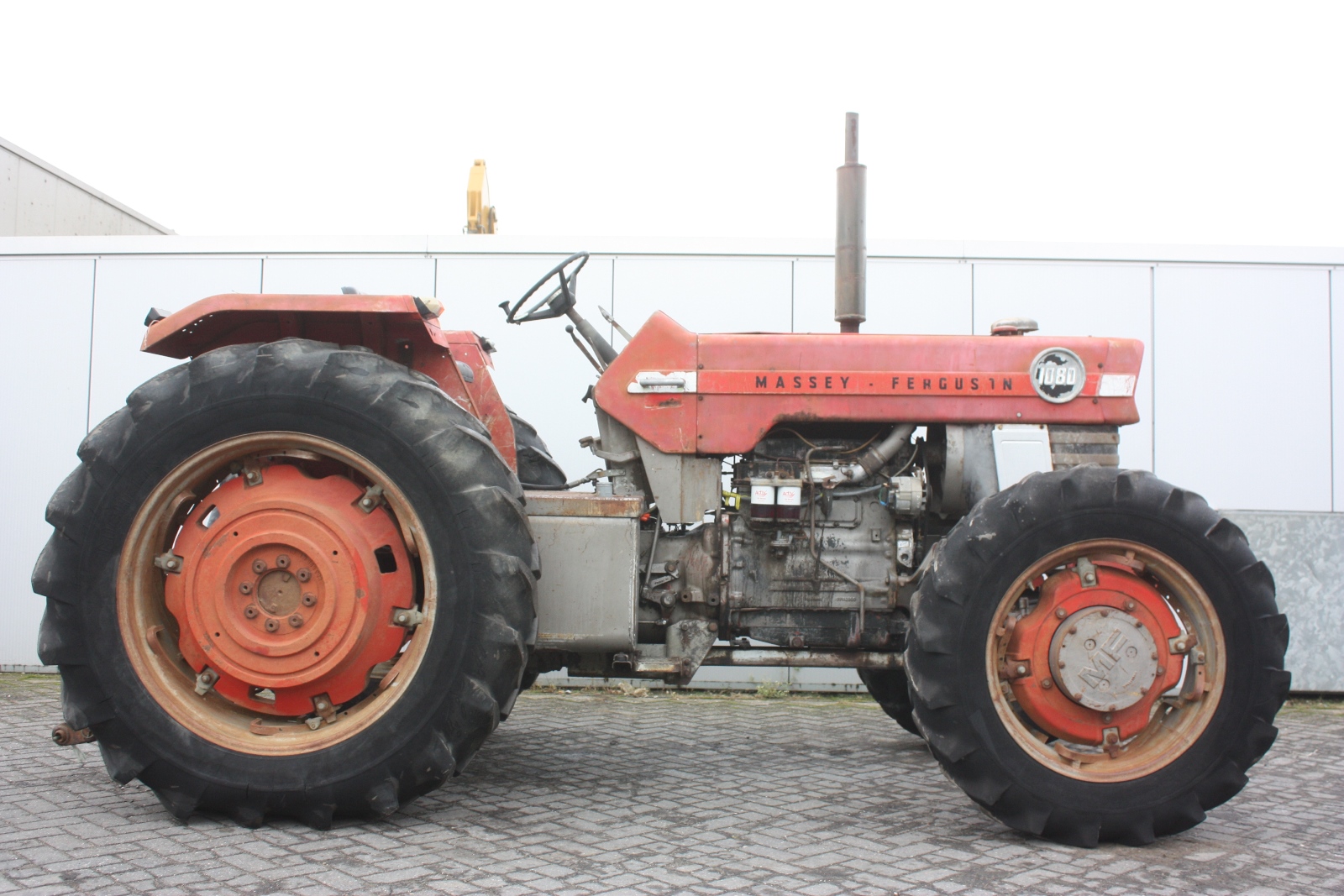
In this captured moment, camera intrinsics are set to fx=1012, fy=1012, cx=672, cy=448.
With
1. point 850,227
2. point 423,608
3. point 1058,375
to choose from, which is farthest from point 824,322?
point 423,608

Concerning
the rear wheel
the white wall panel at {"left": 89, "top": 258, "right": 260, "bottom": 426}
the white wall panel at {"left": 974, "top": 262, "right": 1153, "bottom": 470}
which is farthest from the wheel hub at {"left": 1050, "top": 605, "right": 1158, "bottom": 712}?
the white wall panel at {"left": 89, "top": 258, "right": 260, "bottom": 426}

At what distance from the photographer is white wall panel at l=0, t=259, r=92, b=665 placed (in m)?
6.20

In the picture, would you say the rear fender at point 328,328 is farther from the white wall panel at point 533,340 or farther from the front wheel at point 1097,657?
the white wall panel at point 533,340

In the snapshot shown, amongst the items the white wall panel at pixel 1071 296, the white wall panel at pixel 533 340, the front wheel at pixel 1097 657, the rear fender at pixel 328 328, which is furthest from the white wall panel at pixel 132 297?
the front wheel at pixel 1097 657

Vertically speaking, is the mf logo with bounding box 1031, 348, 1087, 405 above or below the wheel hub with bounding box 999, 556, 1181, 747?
above

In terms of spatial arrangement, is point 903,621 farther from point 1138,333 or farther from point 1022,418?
point 1138,333

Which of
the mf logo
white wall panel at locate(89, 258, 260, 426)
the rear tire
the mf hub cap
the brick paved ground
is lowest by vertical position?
the brick paved ground

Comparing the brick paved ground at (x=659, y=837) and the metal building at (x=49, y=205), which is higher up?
the metal building at (x=49, y=205)

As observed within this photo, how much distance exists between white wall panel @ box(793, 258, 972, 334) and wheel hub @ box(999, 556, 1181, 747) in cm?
314

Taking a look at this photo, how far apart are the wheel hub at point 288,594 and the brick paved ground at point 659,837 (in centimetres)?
45

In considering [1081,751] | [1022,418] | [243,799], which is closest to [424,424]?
[243,799]

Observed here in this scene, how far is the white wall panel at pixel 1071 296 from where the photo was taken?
610cm

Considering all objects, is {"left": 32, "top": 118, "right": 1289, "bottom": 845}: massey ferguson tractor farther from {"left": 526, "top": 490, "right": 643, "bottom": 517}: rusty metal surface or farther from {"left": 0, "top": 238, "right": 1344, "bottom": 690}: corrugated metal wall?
{"left": 0, "top": 238, "right": 1344, "bottom": 690}: corrugated metal wall

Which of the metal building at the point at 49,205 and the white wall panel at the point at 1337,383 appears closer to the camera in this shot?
the white wall panel at the point at 1337,383
